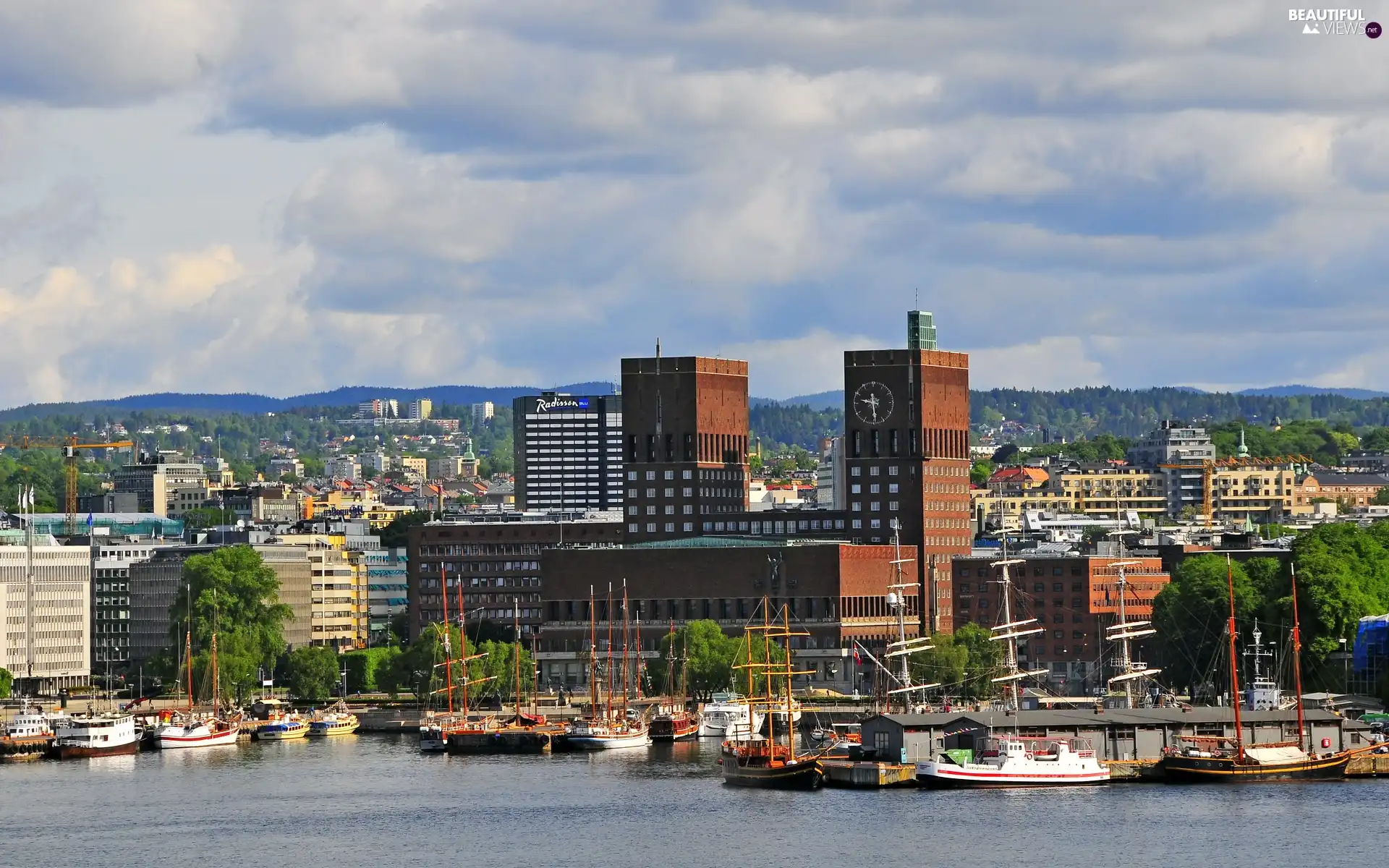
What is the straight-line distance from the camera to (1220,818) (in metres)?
130

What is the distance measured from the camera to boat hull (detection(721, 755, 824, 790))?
14988cm

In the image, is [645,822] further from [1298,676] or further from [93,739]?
[93,739]

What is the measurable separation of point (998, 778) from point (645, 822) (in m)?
20.3

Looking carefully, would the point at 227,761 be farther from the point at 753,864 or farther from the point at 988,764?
the point at 753,864

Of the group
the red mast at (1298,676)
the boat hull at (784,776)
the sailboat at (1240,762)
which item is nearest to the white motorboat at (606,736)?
the boat hull at (784,776)

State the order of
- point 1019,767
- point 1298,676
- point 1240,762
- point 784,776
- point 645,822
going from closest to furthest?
1. point 645,822
2. point 1240,762
3. point 1019,767
4. point 784,776
5. point 1298,676

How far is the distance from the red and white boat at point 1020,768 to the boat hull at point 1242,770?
10.4ft

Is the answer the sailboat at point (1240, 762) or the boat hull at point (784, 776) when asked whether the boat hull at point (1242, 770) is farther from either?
the boat hull at point (784, 776)

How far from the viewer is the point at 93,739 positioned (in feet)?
624

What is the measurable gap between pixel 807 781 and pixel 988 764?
836cm

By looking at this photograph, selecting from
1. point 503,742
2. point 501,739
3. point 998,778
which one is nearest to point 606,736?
point 503,742

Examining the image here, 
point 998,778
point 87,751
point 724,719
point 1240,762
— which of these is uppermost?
point 724,719

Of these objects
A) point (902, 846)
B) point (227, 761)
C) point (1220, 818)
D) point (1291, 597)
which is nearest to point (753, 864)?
point (902, 846)

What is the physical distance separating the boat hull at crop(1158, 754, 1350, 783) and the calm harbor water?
2.20 metres
